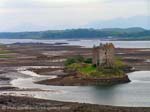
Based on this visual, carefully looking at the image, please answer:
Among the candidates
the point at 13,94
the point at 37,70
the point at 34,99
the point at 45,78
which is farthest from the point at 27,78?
the point at 34,99

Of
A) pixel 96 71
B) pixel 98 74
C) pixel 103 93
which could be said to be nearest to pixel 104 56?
pixel 96 71

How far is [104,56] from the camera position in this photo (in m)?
67.2

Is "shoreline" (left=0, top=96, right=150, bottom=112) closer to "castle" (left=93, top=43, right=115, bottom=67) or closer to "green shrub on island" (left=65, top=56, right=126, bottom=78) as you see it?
"green shrub on island" (left=65, top=56, right=126, bottom=78)

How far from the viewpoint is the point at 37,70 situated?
82.6m

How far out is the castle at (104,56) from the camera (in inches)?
2626

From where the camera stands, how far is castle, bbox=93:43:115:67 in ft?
219

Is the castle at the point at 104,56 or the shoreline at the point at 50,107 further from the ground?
the castle at the point at 104,56

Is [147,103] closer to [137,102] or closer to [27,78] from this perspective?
[137,102]

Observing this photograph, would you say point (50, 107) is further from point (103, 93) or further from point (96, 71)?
point (96, 71)

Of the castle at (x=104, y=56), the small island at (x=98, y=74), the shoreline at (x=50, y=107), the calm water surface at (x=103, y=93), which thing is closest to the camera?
the shoreline at (x=50, y=107)

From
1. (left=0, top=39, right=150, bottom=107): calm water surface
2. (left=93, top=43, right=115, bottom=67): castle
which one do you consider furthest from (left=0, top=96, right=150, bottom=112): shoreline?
(left=93, top=43, right=115, bottom=67): castle

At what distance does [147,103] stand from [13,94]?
1524 cm

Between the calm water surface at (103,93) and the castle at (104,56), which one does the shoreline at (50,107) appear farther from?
the castle at (104,56)

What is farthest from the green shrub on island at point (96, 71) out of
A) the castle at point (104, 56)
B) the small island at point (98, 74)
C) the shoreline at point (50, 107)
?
the shoreline at point (50, 107)
